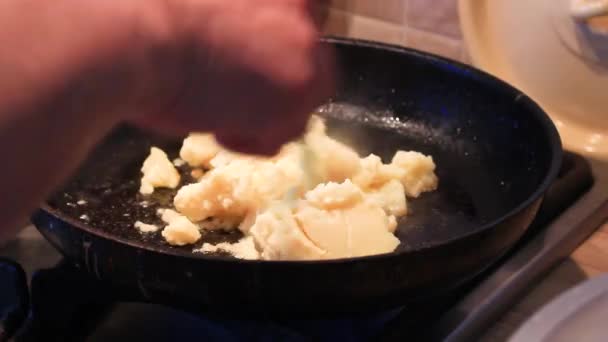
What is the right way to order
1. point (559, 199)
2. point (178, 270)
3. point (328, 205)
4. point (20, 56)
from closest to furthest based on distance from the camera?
point (20, 56), point (178, 270), point (328, 205), point (559, 199)

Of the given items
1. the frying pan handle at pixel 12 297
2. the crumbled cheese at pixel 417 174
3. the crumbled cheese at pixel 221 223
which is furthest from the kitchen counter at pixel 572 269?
the frying pan handle at pixel 12 297

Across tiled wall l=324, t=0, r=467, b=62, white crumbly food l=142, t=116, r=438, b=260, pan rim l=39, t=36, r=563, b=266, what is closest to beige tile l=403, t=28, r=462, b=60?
tiled wall l=324, t=0, r=467, b=62

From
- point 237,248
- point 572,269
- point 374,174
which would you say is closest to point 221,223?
point 237,248

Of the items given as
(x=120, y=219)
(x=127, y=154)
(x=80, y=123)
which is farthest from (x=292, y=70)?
(x=127, y=154)

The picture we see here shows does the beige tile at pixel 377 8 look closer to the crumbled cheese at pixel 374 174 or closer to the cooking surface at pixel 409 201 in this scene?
the cooking surface at pixel 409 201

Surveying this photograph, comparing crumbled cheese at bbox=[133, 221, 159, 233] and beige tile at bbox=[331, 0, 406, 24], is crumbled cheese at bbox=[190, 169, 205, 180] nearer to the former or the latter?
crumbled cheese at bbox=[133, 221, 159, 233]

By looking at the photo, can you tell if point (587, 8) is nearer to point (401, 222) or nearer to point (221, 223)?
point (401, 222)

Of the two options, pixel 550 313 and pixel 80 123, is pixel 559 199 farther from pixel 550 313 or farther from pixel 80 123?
pixel 80 123
